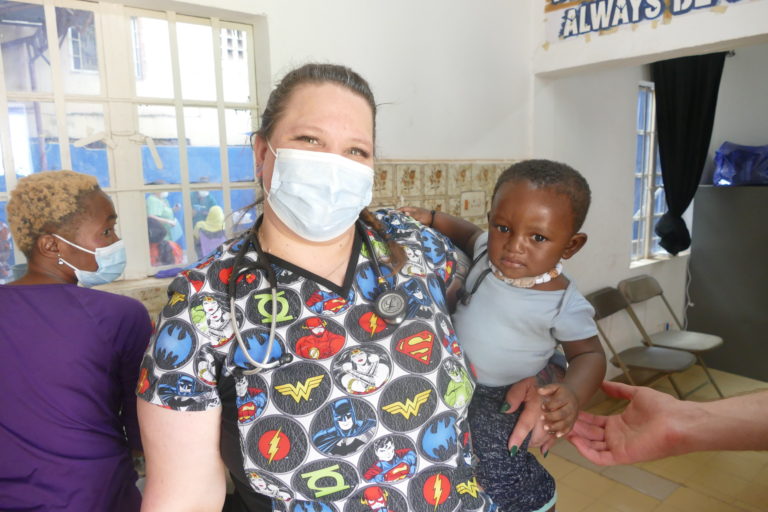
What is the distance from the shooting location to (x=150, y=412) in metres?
0.90

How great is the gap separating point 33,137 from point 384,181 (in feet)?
4.82

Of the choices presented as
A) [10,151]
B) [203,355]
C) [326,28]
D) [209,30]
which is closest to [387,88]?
[326,28]

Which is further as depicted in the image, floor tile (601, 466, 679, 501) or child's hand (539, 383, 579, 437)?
floor tile (601, 466, 679, 501)

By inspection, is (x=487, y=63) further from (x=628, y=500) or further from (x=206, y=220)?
(x=628, y=500)

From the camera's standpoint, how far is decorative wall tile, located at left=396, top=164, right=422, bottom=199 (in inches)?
104

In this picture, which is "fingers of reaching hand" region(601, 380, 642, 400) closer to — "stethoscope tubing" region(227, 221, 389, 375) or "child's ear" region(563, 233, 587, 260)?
"child's ear" region(563, 233, 587, 260)

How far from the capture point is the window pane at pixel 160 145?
2109 millimetres

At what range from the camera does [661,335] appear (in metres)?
4.49

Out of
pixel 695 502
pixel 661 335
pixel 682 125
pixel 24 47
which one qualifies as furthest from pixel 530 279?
pixel 682 125

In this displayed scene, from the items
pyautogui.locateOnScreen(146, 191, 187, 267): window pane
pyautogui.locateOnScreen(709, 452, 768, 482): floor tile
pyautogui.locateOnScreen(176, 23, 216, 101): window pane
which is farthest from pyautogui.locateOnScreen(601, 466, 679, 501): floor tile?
pyautogui.locateOnScreen(176, 23, 216, 101): window pane

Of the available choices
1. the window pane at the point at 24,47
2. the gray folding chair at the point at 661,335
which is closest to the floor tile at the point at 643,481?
the gray folding chair at the point at 661,335

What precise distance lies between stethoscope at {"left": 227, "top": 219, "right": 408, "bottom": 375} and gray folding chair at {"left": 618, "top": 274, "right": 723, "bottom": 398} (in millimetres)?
3814

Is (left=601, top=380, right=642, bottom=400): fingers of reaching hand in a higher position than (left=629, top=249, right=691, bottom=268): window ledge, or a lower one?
higher

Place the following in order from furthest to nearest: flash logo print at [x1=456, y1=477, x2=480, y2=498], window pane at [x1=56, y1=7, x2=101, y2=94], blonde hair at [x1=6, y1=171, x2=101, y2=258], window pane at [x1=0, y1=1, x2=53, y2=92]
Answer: window pane at [x1=56, y1=7, x2=101, y2=94], window pane at [x1=0, y1=1, x2=53, y2=92], blonde hair at [x1=6, y1=171, x2=101, y2=258], flash logo print at [x1=456, y1=477, x2=480, y2=498]
